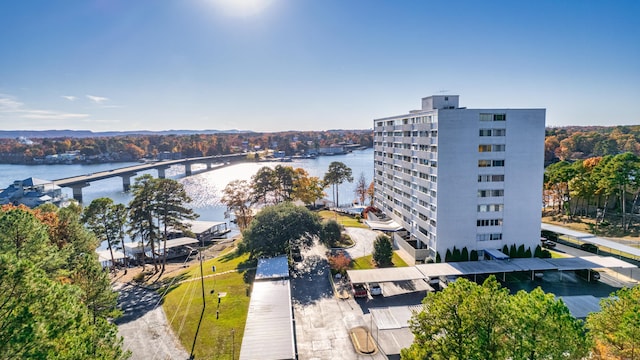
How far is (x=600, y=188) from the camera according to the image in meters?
60.8

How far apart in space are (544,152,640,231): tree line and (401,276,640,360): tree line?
157 feet

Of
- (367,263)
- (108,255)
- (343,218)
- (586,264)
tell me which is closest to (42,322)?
(367,263)

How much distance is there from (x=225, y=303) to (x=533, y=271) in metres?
33.5

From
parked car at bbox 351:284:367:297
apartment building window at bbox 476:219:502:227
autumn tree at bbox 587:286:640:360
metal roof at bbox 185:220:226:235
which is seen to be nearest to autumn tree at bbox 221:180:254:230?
metal roof at bbox 185:220:226:235

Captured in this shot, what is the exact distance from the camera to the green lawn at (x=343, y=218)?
2552 inches

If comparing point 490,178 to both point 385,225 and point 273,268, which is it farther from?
point 273,268

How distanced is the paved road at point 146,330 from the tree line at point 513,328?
746 inches

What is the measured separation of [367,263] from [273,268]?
41.4 feet

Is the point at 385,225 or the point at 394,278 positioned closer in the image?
the point at 394,278

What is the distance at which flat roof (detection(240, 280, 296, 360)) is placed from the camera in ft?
80.1

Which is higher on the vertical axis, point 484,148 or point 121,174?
point 484,148

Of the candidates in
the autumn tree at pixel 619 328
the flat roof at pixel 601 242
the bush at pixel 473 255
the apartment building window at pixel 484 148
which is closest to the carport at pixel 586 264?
the flat roof at pixel 601 242

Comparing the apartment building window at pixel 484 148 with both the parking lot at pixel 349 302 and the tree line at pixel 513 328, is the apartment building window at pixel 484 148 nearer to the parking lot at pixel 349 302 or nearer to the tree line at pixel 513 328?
the parking lot at pixel 349 302

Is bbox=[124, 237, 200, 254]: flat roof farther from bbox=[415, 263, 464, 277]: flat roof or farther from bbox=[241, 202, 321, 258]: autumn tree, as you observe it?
bbox=[415, 263, 464, 277]: flat roof
